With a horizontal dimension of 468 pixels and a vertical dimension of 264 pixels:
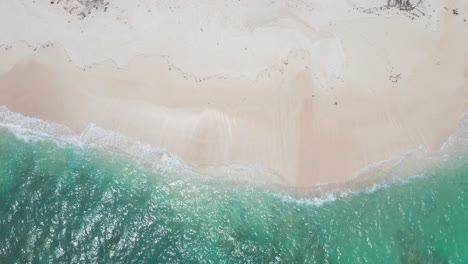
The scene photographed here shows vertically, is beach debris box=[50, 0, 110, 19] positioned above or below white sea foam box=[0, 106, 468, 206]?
above

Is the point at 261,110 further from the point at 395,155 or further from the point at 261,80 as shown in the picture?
the point at 395,155

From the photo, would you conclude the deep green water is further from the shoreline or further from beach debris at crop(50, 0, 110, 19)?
beach debris at crop(50, 0, 110, 19)

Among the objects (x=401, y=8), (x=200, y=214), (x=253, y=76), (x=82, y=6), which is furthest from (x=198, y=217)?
(x=401, y=8)

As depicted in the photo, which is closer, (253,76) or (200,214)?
(200,214)

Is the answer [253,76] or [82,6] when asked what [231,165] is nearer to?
[253,76]

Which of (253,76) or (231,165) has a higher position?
(253,76)

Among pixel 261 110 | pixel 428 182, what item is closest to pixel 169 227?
pixel 261 110

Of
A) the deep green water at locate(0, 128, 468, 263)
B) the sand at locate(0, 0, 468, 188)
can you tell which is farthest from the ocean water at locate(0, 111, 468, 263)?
the sand at locate(0, 0, 468, 188)
